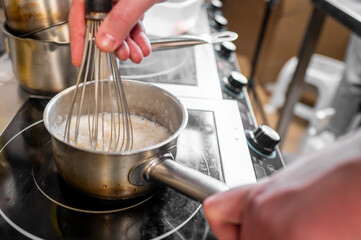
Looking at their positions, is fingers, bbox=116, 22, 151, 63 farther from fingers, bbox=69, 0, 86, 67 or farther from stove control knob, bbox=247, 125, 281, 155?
stove control knob, bbox=247, 125, 281, 155

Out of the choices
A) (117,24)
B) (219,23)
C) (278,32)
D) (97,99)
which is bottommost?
(278,32)

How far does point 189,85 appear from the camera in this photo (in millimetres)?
698

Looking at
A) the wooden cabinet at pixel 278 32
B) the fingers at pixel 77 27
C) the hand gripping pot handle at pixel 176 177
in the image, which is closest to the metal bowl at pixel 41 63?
the fingers at pixel 77 27

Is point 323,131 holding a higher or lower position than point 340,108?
lower

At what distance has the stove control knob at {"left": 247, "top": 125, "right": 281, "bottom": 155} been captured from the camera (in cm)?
53

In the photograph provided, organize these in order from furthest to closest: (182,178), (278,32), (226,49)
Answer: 1. (278,32)
2. (226,49)
3. (182,178)

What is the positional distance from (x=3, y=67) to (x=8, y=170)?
32 cm

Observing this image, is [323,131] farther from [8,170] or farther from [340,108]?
[8,170]

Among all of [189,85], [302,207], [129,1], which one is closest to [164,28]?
[189,85]

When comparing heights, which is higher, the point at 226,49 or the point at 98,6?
the point at 98,6

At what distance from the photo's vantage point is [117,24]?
351mm

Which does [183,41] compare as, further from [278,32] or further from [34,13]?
[278,32]

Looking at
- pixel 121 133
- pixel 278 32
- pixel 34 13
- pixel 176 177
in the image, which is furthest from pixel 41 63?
pixel 278 32

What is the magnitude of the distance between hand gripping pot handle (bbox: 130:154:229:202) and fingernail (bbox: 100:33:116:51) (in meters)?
0.13
